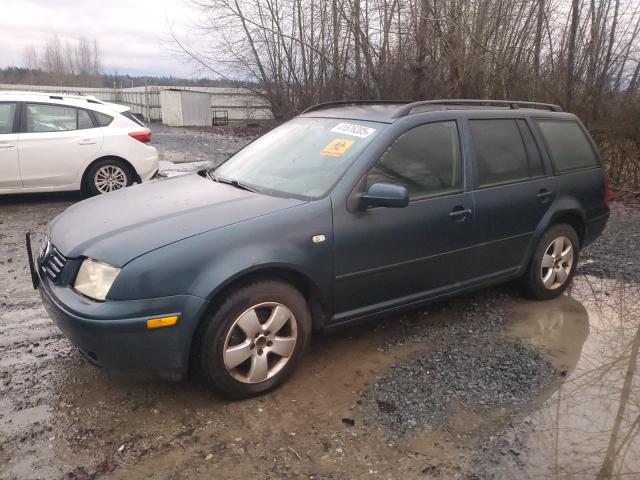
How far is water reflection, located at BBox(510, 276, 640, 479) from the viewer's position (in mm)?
2562

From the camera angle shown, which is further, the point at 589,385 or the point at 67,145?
the point at 67,145

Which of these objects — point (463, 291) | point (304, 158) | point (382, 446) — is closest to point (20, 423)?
point (382, 446)

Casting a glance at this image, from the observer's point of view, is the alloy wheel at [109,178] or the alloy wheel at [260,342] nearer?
the alloy wheel at [260,342]

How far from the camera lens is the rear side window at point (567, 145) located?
4.39 meters

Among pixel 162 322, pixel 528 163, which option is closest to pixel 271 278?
pixel 162 322

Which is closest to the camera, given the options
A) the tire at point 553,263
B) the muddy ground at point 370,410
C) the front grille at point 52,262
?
the muddy ground at point 370,410

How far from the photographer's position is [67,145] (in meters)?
7.40

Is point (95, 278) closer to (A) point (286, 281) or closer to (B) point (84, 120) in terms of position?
(A) point (286, 281)

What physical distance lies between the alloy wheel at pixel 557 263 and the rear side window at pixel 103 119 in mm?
6484

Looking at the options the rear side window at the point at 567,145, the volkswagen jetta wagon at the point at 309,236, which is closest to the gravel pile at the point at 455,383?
the volkswagen jetta wagon at the point at 309,236

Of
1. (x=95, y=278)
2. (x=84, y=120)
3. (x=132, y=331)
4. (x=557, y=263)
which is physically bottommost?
(x=557, y=263)

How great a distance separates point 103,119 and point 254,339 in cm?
621

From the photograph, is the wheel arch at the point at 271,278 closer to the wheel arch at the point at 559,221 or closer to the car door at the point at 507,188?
the car door at the point at 507,188

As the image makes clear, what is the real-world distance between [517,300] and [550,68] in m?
7.85
